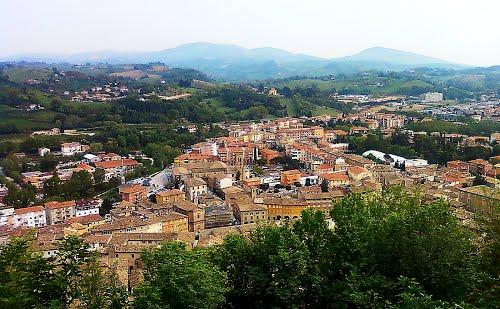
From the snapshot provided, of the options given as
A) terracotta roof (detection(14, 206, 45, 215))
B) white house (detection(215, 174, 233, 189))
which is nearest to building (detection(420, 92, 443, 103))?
white house (detection(215, 174, 233, 189))

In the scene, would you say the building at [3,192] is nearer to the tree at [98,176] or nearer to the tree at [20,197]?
the tree at [20,197]

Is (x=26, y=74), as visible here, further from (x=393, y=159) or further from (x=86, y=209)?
(x=393, y=159)

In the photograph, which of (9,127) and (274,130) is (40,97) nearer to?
(9,127)

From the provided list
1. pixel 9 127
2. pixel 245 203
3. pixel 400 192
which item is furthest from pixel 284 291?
pixel 9 127

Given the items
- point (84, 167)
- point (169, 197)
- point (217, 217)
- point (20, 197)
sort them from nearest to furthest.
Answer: point (217, 217) < point (169, 197) < point (20, 197) < point (84, 167)

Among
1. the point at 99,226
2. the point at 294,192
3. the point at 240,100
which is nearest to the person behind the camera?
the point at 99,226

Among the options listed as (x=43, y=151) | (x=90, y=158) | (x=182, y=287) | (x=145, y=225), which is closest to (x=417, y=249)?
(x=182, y=287)
